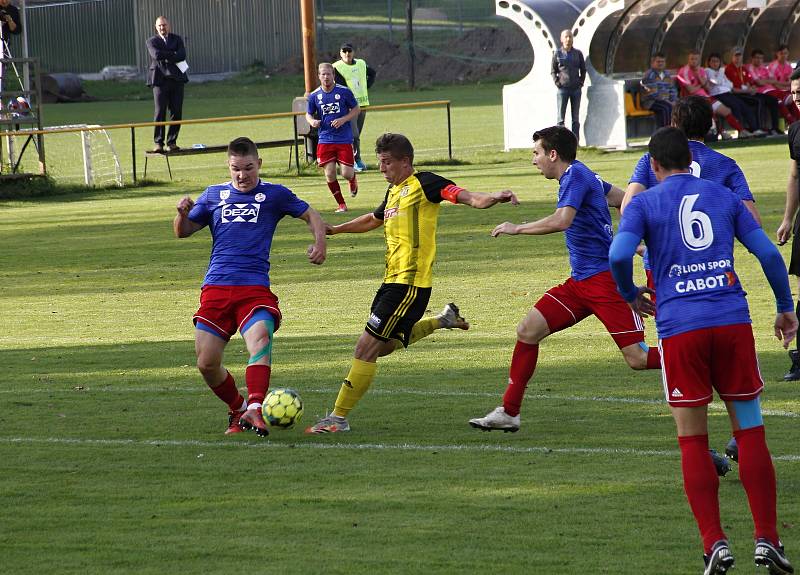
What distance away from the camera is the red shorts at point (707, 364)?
5402 millimetres

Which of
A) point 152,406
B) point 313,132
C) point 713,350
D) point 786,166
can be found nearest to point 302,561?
point 713,350

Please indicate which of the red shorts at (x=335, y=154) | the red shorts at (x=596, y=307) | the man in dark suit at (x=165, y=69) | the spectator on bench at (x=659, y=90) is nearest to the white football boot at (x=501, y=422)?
the red shorts at (x=596, y=307)

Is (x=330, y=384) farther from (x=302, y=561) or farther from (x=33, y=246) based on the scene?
(x=33, y=246)

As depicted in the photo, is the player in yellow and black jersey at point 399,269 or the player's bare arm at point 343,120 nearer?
the player in yellow and black jersey at point 399,269

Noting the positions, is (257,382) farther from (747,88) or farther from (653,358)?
(747,88)

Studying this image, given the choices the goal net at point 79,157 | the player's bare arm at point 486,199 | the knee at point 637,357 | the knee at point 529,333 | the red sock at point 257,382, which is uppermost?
the player's bare arm at point 486,199

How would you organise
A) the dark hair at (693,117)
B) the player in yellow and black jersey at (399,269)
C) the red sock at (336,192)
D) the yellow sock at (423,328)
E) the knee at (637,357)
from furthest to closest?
the red sock at (336,192)
the yellow sock at (423,328)
the player in yellow and black jersey at (399,269)
the knee at (637,357)
the dark hair at (693,117)

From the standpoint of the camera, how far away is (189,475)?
7113 mm

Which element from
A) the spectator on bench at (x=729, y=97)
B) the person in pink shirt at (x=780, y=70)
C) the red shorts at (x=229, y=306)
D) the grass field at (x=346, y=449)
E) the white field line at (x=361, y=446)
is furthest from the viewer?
the person in pink shirt at (x=780, y=70)

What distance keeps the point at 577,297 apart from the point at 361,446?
151cm

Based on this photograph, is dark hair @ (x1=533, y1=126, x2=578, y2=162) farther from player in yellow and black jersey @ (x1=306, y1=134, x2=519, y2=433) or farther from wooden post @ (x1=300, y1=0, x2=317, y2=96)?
wooden post @ (x1=300, y1=0, x2=317, y2=96)

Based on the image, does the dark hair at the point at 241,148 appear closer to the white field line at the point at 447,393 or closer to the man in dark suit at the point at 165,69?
the white field line at the point at 447,393

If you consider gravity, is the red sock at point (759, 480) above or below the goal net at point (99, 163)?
above

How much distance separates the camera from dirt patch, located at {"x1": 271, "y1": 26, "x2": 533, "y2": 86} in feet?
205
